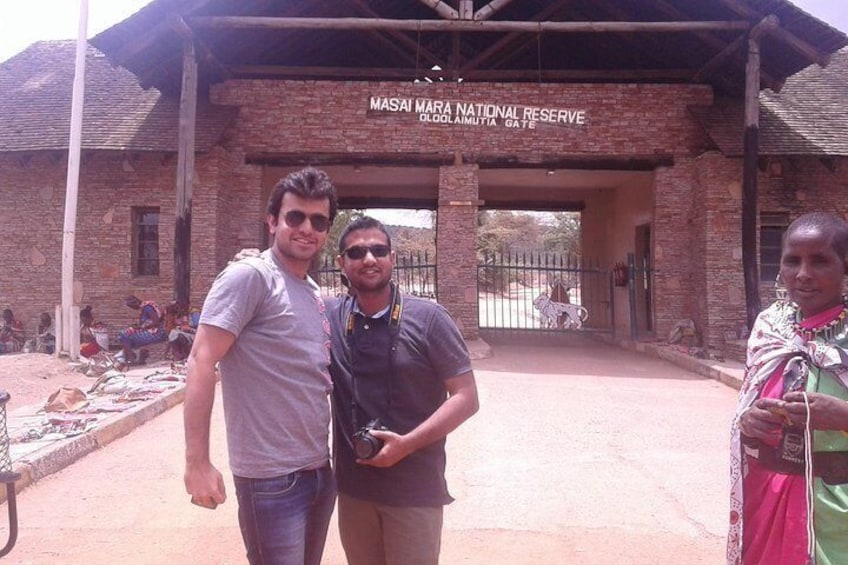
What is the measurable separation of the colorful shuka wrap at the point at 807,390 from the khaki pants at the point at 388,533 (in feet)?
3.23

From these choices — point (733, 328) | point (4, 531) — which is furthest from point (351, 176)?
point (4, 531)

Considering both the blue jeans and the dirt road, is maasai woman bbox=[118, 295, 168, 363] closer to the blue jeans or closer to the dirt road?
the dirt road

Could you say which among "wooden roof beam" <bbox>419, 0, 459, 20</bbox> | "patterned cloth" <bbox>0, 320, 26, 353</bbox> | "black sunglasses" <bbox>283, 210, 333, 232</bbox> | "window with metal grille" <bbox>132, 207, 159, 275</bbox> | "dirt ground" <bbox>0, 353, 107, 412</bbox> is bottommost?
"dirt ground" <bbox>0, 353, 107, 412</bbox>

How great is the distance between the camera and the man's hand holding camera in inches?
82.0

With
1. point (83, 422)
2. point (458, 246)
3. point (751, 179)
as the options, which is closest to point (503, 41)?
point (458, 246)

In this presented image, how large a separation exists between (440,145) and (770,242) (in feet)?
21.5

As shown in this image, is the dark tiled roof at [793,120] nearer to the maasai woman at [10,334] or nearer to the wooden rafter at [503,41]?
the wooden rafter at [503,41]

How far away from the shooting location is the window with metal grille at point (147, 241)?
41.4 feet

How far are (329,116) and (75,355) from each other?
587 cm

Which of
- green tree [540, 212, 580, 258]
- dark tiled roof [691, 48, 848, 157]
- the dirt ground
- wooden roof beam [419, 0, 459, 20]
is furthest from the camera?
green tree [540, 212, 580, 258]

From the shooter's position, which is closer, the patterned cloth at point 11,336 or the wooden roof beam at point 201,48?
the wooden roof beam at point 201,48

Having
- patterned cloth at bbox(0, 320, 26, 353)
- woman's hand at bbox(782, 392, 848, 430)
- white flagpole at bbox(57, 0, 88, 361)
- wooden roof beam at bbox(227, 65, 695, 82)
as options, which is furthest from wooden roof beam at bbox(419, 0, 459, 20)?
woman's hand at bbox(782, 392, 848, 430)

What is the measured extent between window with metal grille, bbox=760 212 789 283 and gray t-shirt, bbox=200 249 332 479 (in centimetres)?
1231

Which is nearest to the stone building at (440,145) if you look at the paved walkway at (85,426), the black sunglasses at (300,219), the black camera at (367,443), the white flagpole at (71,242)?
the white flagpole at (71,242)
